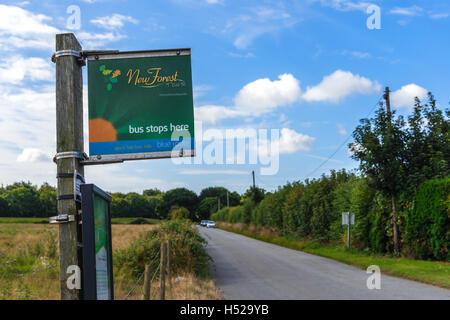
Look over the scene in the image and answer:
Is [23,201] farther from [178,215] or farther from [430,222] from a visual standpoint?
[430,222]

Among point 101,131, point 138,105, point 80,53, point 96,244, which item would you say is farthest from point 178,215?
point 96,244

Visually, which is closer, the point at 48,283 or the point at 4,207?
the point at 48,283

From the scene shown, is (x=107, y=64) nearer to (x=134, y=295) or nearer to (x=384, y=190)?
(x=134, y=295)

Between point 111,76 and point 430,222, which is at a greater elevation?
point 111,76

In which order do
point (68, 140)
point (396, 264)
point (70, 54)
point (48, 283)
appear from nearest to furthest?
1. point (68, 140)
2. point (70, 54)
3. point (48, 283)
4. point (396, 264)

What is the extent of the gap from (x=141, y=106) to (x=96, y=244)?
5.66 feet

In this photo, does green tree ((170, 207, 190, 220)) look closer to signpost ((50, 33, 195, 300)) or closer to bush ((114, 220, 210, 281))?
bush ((114, 220, 210, 281))

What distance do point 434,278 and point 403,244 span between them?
707cm

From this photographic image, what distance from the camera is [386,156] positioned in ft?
68.2

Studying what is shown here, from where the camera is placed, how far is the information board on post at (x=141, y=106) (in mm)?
5180

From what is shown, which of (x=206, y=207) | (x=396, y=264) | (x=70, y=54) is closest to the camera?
(x=70, y=54)

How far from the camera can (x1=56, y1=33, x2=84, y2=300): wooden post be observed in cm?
455

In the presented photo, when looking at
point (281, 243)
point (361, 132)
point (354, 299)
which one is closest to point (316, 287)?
point (354, 299)

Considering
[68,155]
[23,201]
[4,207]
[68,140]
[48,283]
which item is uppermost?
[68,140]
